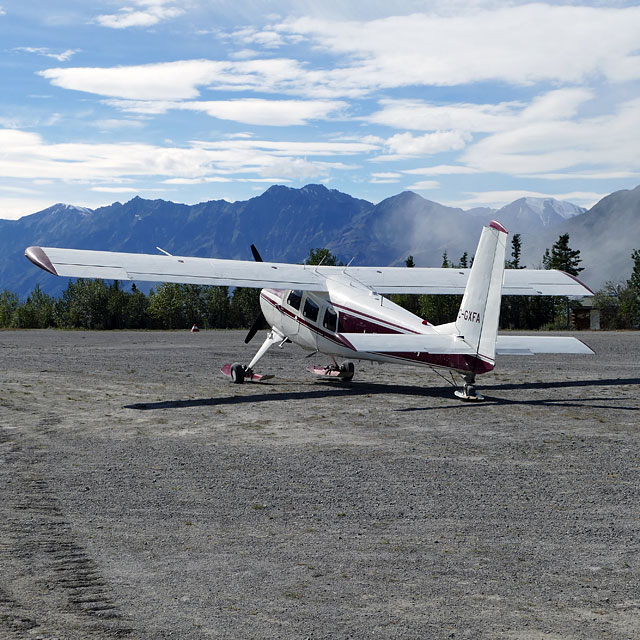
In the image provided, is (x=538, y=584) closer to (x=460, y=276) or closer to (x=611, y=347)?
(x=460, y=276)

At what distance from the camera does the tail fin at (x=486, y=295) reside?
12.4 m

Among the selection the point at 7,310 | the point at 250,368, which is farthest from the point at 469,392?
the point at 7,310

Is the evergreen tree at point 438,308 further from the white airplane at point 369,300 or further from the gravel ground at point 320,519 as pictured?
the gravel ground at point 320,519

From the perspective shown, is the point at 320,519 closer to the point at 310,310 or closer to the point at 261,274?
the point at 310,310

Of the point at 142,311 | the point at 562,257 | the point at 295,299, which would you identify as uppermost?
the point at 562,257

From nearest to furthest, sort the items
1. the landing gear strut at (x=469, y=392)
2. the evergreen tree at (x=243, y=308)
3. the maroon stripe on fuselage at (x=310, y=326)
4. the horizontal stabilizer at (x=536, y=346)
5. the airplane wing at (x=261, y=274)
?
1. the horizontal stabilizer at (x=536, y=346)
2. the landing gear strut at (x=469, y=392)
3. the airplane wing at (x=261, y=274)
4. the maroon stripe on fuselage at (x=310, y=326)
5. the evergreen tree at (x=243, y=308)

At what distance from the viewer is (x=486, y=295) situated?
1255 centimetres

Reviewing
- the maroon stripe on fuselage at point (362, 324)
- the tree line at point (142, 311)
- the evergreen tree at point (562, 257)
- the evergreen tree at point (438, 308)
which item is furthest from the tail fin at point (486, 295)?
the evergreen tree at point (562, 257)

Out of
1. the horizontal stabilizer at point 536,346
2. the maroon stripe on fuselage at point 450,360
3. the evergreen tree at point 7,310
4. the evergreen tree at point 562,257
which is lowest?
the evergreen tree at point 7,310

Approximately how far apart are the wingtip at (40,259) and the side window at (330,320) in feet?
17.6

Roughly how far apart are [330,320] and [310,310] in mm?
670

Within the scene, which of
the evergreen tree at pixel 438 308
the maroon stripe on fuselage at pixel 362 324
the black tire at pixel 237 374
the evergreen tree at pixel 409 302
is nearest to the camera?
the maroon stripe on fuselage at pixel 362 324

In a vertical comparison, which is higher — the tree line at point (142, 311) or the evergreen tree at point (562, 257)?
the evergreen tree at point (562, 257)

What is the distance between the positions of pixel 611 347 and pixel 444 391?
1689 cm
